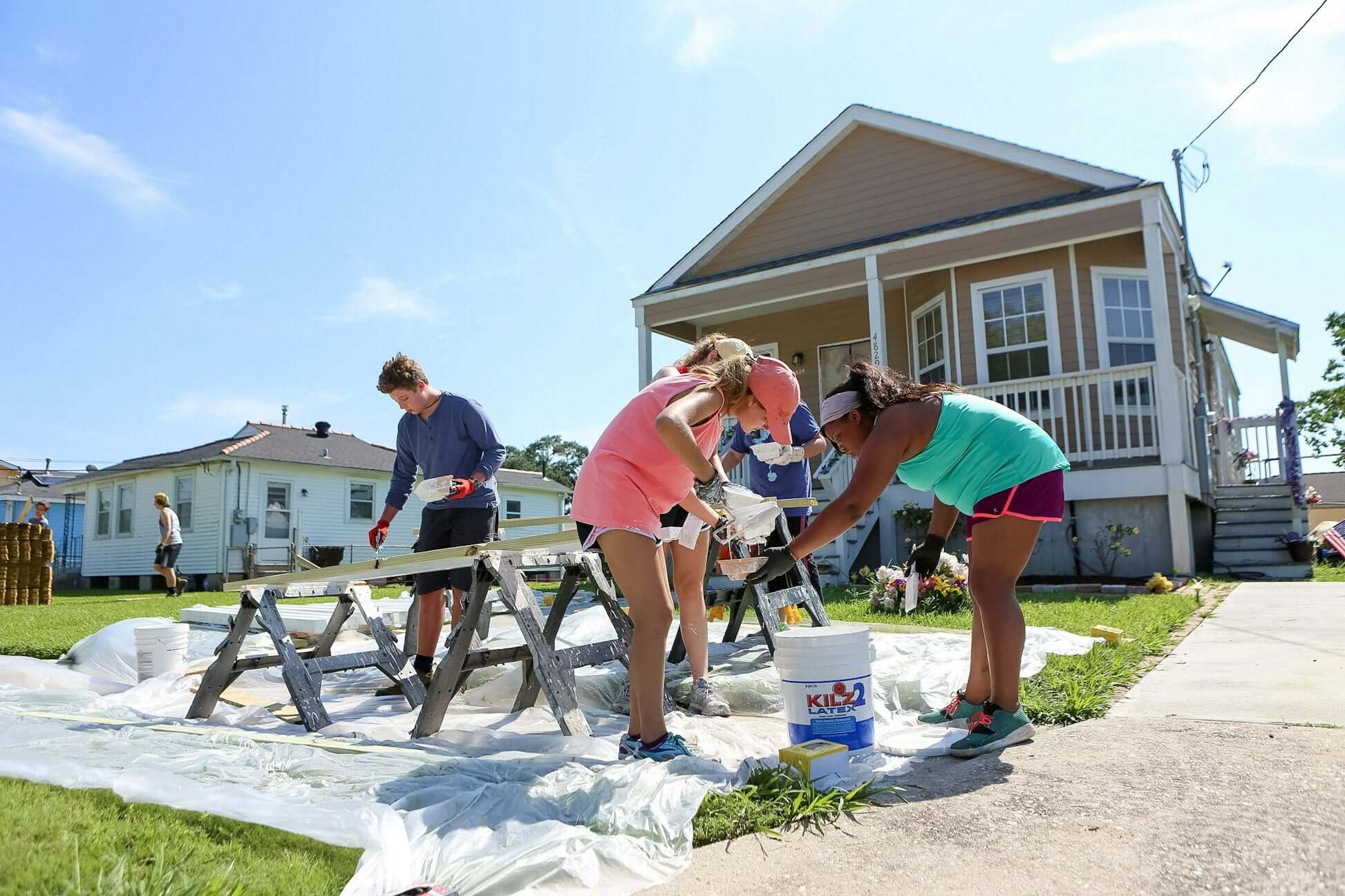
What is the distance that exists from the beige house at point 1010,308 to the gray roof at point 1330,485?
29429 mm

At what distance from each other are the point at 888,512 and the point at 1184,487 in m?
3.10

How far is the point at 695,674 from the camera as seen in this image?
3.83m

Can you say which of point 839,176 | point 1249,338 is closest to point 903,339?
point 839,176

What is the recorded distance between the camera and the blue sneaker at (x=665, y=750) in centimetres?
265

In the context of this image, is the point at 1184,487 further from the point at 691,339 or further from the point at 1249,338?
the point at 691,339

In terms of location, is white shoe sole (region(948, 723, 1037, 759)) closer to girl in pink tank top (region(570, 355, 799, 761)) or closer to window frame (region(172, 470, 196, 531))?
girl in pink tank top (region(570, 355, 799, 761))

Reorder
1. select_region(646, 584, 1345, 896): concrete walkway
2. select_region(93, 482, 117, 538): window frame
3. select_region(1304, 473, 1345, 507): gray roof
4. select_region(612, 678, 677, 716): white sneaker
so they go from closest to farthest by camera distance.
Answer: select_region(646, 584, 1345, 896): concrete walkway
select_region(612, 678, 677, 716): white sneaker
select_region(93, 482, 117, 538): window frame
select_region(1304, 473, 1345, 507): gray roof

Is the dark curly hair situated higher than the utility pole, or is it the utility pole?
the utility pole

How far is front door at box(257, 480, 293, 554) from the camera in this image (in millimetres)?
21625

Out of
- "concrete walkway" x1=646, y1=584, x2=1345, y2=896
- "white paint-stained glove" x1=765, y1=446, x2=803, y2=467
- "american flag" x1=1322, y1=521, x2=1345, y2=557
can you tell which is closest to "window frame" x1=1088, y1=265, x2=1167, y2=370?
"american flag" x1=1322, y1=521, x2=1345, y2=557

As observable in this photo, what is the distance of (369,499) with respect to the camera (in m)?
24.8

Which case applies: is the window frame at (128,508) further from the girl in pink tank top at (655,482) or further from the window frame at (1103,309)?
the girl in pink tank top at (655,482)

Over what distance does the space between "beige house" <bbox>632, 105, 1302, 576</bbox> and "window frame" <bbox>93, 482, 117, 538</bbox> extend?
62.1ft

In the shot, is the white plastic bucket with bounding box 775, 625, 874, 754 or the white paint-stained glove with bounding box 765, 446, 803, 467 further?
the white paint-stained glove with bounding box 765, 446, 803, 467
